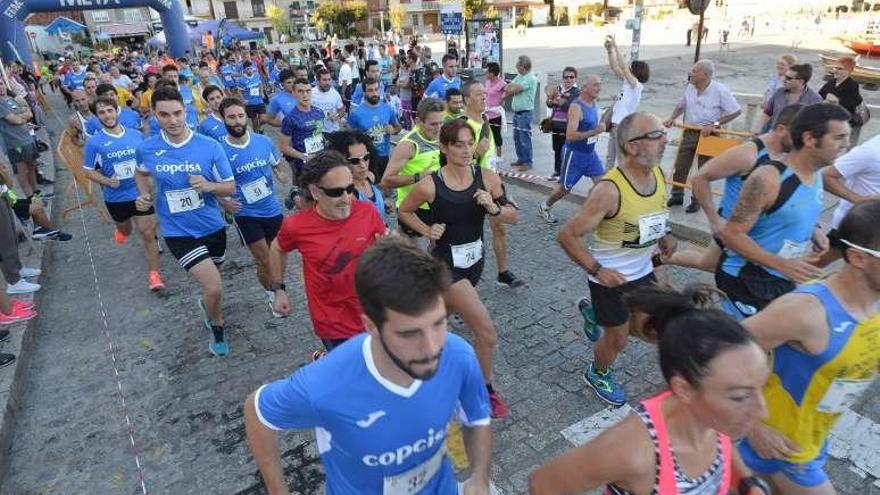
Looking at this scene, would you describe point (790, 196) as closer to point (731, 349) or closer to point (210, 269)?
point (731, 349)

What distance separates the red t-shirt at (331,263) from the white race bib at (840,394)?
2.27 metres

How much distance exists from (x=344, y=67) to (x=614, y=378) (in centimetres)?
1405

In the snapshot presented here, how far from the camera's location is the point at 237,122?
5.43m

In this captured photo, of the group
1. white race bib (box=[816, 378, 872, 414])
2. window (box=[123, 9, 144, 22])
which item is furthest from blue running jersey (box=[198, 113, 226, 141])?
window (box=[123, 9, 144, 22])

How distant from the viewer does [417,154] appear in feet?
17.2

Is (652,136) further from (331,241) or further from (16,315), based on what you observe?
Answer: (16,315)

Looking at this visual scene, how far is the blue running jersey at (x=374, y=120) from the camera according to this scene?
7422 mm

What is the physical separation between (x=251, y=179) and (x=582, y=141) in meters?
4.11

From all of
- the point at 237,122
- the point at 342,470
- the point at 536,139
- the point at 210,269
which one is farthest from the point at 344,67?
the point at 342,470

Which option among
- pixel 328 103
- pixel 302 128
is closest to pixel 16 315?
pixel 302 128

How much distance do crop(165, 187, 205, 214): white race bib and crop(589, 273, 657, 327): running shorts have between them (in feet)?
11.2

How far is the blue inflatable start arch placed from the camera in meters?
23.6

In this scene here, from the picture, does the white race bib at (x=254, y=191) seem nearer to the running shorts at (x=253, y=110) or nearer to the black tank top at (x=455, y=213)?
the black tank top at (x=455, y=213)

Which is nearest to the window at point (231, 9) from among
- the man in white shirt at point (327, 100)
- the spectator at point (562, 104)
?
the man in white shirt at point (327, 100)
